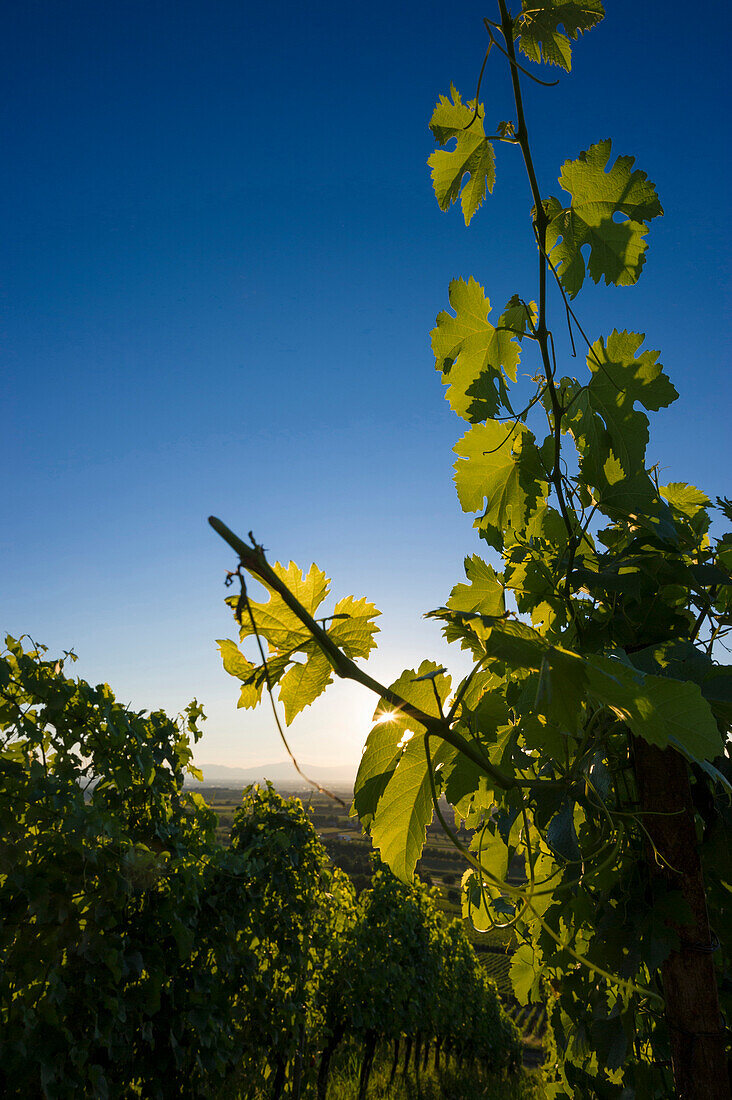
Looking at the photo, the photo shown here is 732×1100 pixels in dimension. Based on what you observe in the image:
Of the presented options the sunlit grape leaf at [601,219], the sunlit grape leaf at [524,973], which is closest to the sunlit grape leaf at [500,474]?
the sunlit grape leaf at [601,219]

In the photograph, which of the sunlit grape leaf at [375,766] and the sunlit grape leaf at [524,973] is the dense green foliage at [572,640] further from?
the sunlit grape leaf at [524,973]


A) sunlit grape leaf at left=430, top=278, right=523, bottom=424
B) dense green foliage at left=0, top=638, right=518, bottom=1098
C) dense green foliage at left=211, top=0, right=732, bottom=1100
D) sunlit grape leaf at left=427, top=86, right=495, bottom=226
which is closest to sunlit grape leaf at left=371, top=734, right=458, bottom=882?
dense green foliage at left=211, top=0, right=732, bottom=1100

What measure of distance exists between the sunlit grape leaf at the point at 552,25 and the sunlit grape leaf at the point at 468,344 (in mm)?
327

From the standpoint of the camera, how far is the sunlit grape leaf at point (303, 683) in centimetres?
69

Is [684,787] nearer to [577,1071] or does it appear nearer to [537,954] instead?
[577,1071]

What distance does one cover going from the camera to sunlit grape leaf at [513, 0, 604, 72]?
826 mm

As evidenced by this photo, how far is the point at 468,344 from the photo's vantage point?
113 centimetres

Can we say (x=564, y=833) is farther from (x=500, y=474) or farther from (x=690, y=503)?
(x=690, y=503)

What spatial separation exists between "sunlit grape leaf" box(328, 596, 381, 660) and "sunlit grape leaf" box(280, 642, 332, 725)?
0.03m

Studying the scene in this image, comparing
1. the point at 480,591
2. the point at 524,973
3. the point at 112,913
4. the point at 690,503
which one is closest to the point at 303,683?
the point at 480,591

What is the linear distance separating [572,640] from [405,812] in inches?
18.1

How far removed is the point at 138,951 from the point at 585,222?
411 centimetres

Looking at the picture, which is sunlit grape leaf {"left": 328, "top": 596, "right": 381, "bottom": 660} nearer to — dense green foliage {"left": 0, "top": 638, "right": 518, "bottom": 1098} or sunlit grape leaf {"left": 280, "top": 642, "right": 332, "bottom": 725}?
sunlit grape leaf {"left": 280, "top": 642, "right": 332, "bottom": 725}

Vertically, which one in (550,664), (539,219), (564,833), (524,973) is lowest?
(524,973)
